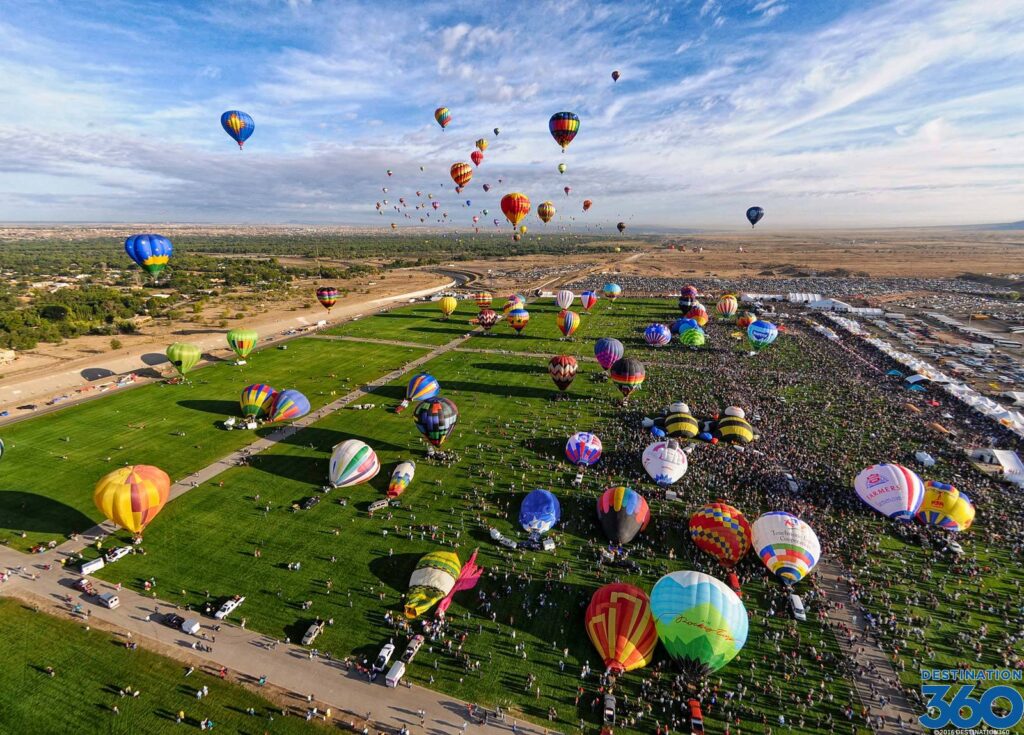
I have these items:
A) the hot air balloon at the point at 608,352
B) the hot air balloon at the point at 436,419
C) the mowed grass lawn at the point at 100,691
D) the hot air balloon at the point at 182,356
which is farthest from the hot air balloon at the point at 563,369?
the hot air balloon at the point at 182,356

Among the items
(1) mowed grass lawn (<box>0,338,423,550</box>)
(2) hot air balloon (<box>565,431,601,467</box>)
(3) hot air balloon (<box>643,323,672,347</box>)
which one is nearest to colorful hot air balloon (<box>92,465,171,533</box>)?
(1) mowed grass lawn (<box>0,338,423,550</box>)

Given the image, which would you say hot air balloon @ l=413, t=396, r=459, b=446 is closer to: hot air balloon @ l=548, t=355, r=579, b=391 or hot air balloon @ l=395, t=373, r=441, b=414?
hot air balloon @ l=395, t=373, r=441, b=414

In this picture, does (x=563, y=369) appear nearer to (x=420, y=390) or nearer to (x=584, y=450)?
(x=584, y=450)

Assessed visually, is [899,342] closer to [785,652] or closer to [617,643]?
[785,652]

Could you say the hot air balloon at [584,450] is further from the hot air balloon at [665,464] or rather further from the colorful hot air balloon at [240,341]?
the colorful hot air balloon at [240,341]

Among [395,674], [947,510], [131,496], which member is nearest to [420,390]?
[131,496]
